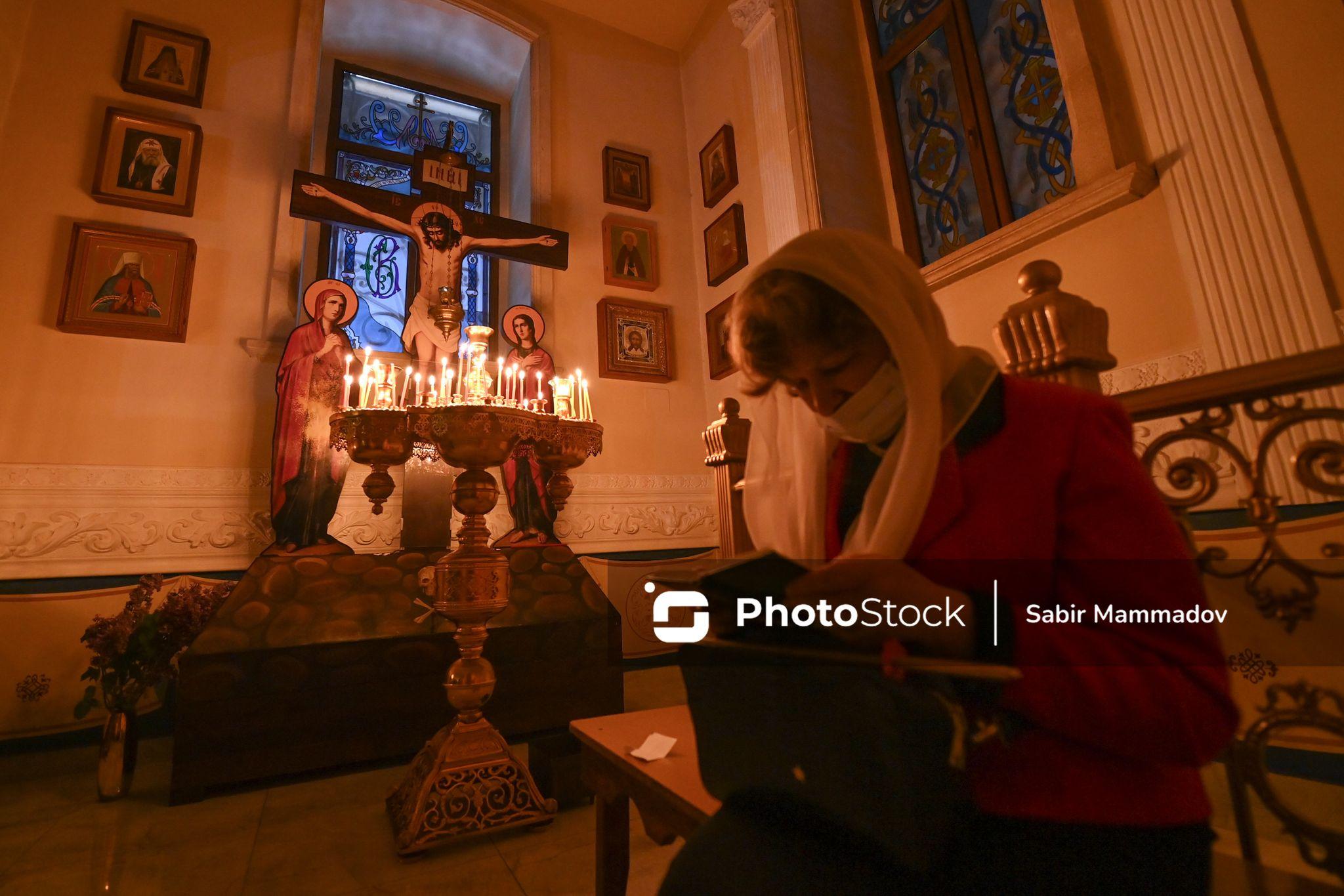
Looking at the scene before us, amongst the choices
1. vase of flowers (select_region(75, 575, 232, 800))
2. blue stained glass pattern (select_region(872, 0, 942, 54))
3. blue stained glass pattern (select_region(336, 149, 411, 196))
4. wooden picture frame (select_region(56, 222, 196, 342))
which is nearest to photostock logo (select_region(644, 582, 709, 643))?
vase of flowers (select_region(75, 575, 232, 800))

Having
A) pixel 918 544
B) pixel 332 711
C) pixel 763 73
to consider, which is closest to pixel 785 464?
pixel 918 544

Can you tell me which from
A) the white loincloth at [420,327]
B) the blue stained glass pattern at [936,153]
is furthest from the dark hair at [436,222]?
the blue stained glass pattern at [936,153]

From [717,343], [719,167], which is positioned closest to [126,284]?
[717,343]

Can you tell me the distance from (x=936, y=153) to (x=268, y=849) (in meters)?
5.06

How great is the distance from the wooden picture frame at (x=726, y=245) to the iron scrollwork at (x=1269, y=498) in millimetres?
4335

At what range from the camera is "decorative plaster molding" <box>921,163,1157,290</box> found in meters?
2.56

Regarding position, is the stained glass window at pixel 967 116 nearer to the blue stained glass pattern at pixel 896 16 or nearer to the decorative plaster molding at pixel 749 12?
the blue stained glass pattern at pixel 896 16

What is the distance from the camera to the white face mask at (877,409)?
0.81 meters

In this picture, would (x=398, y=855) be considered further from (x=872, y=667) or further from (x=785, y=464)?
(x=872, y=667)

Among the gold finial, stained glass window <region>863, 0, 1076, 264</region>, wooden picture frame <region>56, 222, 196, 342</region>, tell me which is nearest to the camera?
the gold finial

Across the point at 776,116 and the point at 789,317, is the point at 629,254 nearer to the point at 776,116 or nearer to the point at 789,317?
the point at 776,116

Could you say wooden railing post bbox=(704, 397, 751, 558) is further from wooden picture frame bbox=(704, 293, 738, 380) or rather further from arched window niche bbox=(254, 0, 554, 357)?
arched window niche bbox=(254, 0, 554, 357)

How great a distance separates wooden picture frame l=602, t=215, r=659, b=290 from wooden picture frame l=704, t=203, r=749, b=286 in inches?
19.6

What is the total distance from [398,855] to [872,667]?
193cm
